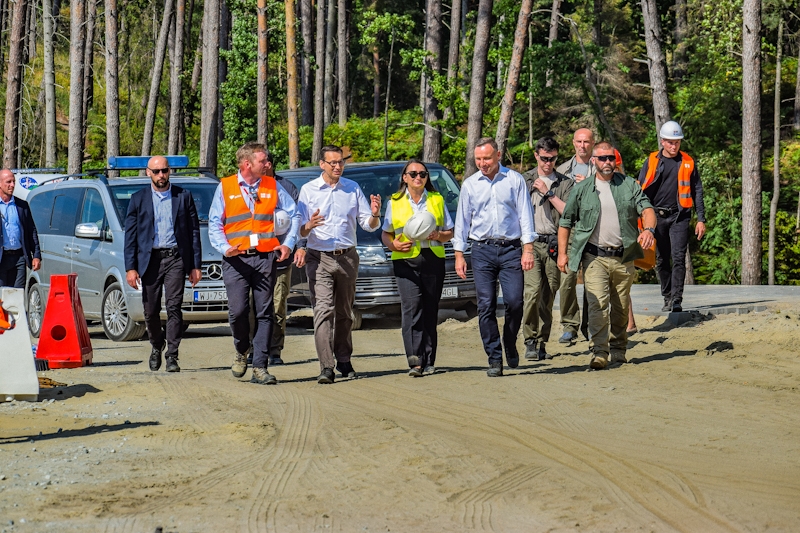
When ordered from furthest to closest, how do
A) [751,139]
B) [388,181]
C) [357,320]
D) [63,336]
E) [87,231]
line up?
[751,139], [388,181], [357,320], [87,231], [63,336]

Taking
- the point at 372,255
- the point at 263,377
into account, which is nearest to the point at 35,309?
the point at 372,255

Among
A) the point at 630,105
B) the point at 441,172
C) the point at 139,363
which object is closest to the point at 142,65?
the point at 630,105

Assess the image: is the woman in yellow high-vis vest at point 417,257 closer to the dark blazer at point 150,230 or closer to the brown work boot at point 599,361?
the brown work boot at point 599,361

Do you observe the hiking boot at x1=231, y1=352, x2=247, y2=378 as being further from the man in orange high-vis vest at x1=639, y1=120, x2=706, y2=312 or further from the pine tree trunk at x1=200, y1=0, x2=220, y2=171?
the pine tree trunk at x1=200, y1=0, x2=220, y2=171

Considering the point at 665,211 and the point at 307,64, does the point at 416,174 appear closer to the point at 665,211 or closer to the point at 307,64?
the point at 665,211

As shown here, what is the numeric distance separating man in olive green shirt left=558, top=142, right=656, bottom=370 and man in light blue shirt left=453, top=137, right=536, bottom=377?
22.2 inches

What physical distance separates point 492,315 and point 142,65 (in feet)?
172

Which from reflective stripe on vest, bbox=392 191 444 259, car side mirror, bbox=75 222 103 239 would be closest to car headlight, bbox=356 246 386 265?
car side mirror, bbox=75 222 103 239

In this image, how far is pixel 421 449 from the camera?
7.36m

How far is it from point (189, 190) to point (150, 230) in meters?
4.18

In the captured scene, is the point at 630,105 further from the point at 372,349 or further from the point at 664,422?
the point at 664,422

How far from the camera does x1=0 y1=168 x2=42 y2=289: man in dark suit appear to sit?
13.8m

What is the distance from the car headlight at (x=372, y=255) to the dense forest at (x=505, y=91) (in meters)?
9.44

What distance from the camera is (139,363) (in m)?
12.8
